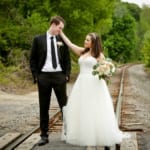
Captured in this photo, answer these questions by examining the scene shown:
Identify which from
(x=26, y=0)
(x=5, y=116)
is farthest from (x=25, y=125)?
(x=26, y=0)

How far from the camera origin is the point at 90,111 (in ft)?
29.5

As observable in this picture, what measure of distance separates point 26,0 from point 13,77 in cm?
836

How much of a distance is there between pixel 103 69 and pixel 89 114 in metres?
0.73

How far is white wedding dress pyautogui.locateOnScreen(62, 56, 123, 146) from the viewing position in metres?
8.88

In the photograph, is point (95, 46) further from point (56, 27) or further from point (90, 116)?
→ point (90, 116)

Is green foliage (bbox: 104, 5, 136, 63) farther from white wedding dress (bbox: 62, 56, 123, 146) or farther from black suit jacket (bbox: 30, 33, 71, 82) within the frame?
white wedding dress (bbox: 62, 56, 123, 146)

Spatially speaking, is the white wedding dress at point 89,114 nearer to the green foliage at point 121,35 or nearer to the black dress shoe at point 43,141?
the black dress shoe at point 43,141

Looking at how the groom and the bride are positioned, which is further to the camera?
the groom

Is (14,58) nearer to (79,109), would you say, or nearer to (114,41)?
(79,109)

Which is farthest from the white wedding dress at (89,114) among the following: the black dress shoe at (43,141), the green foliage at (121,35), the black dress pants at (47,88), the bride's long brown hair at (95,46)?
the green foliage at (121,35)

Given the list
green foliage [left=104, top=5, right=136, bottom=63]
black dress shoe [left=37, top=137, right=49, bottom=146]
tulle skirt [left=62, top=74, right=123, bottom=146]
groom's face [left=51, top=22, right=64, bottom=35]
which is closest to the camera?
tulle skirt [left=62, top=74, right=123, bottom=146]

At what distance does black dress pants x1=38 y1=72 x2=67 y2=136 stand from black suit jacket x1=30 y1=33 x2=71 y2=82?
0.11m

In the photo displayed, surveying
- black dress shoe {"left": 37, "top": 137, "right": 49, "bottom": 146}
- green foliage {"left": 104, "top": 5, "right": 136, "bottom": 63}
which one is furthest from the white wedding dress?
green foliage {"left": 104, "top": 5, "right": 136, "bottom": 63}

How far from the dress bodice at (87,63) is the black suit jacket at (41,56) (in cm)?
24
